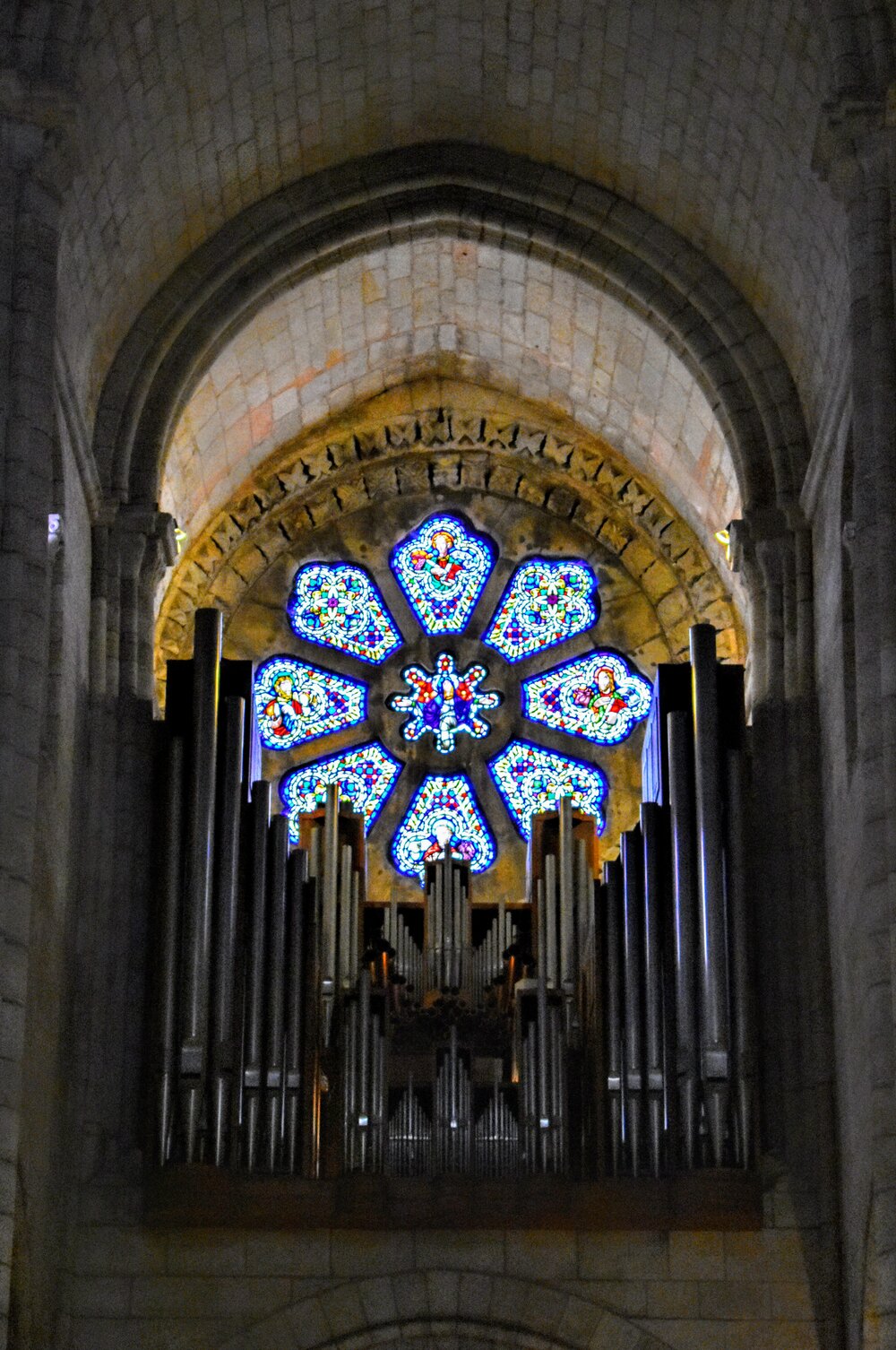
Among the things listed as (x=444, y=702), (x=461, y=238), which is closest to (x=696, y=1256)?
(x=444, y=702)

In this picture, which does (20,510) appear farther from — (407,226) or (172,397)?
(407,226)

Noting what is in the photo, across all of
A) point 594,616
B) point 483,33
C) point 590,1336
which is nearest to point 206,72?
point 483,33

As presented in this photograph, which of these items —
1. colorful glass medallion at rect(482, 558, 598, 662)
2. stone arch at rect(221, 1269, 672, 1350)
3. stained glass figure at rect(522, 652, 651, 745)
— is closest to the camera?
stone arch at rect(221, 1269, 672, 1350)

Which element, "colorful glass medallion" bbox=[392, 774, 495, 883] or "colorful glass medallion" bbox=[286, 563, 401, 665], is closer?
"colorful glass medallion" bbox=[392, 774, 495, 883]

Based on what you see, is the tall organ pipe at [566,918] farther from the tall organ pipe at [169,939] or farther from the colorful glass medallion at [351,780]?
the colorful glass medallion at [351,780]

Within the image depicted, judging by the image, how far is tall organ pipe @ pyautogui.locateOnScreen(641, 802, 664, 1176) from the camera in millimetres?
15297

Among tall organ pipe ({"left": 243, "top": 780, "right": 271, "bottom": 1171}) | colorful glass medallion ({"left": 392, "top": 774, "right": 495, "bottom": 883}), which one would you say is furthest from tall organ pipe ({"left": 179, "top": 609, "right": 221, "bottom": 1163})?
colorful glass medallion ({"left": 392, "top": 774, "right": 495, "bottom": 883})

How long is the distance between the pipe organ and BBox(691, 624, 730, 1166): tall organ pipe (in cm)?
1

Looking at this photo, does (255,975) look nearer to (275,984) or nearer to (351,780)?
(275,984)

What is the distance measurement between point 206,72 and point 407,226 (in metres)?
2.19

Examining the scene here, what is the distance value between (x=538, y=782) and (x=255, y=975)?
183 inches

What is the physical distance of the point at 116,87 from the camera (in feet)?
51.9

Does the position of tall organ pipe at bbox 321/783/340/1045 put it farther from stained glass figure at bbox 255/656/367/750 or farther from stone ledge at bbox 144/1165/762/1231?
stained glass figure at bbox 255/656/367/750

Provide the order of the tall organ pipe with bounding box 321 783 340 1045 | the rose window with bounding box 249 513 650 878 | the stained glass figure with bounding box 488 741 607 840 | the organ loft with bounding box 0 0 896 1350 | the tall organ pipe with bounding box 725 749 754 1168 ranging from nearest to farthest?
the organ loft with bounding box 0 0 896 1350
the tall organ pipe with bounding box 725 749 754 1168
the tall organ pipe with bounding box 321 783 340 1045
the stained glass figure with bounding box 488 741 607 840
the rose window with bounding box 249 513 650 878
